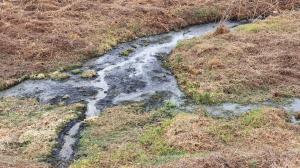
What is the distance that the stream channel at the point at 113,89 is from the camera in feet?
36.1

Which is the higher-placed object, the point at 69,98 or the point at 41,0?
the point at 41,0

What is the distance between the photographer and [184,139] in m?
9.23

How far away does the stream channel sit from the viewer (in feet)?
36.1

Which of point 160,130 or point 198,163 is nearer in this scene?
point 198,163

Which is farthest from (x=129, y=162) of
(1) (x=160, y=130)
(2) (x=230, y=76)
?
(2) (x=230, y=76)

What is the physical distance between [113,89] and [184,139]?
5821 mm

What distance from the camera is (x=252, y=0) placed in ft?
88.1

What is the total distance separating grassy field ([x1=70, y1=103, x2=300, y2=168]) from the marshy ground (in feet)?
0.12

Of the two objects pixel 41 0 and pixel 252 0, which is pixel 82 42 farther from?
pixel 252 0

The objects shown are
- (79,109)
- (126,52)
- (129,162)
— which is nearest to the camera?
(129,162)

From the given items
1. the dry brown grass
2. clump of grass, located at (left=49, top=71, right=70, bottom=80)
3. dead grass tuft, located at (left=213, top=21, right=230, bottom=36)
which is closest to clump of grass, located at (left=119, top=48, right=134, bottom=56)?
clump of grass, located at (left=49, top=71, right=70, bottom=80)

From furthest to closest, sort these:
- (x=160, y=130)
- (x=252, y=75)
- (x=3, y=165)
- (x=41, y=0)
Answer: (x=41, y=0), (x=252, y=75), (x=160, y=130), (x=3, y=165)

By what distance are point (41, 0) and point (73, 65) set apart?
1056cm

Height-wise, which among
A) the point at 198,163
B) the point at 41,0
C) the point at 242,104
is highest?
the point at 41,0
